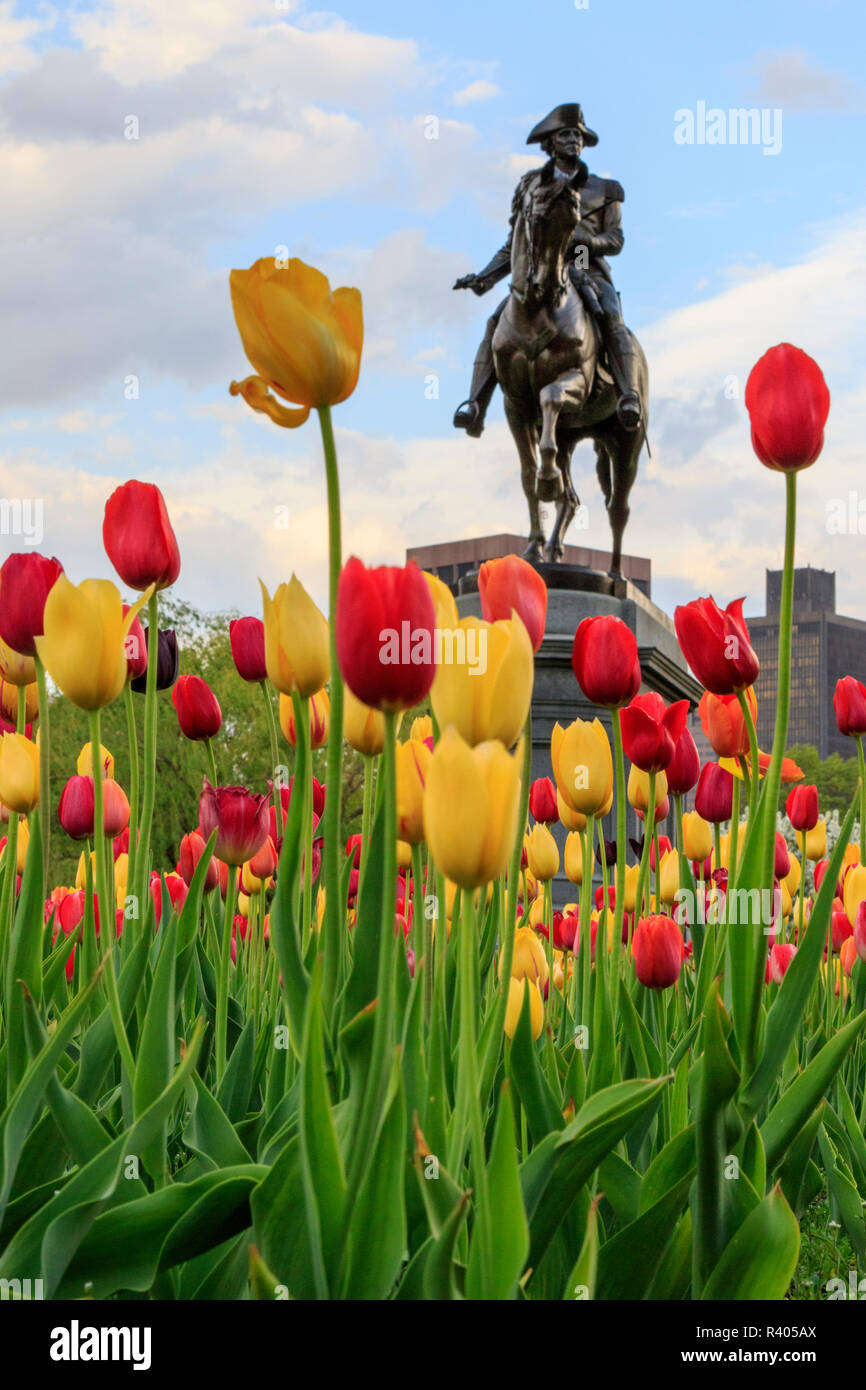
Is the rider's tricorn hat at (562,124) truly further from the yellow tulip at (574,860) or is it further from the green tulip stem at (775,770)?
the green tulip stem at (775,770)

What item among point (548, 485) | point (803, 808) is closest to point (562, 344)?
point (548, 485)

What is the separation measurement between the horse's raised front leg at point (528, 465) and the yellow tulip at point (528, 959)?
861cm

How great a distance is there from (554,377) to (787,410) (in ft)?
29.3

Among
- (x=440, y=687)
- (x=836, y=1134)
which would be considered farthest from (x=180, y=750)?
(x=440, y=687)

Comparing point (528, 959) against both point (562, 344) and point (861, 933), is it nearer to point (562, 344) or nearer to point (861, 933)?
point (861, 933)

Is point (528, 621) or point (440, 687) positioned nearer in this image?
point (440, 687)

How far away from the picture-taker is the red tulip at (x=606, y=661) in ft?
5.15

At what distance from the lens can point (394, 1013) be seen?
950mm

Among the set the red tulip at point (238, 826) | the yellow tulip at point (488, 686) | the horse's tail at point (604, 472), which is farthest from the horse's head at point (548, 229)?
the yellow tulip at point (488, 686)

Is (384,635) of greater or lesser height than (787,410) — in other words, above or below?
below

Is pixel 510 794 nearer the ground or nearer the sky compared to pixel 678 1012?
nearer the sky
